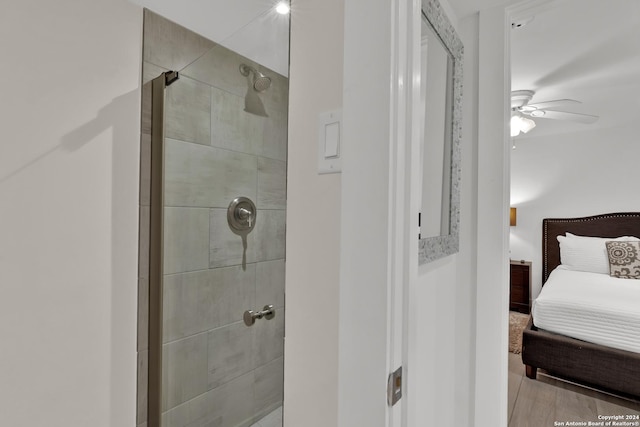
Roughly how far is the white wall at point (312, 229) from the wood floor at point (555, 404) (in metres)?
1.98

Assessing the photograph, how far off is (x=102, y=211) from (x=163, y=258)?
0.81 ft

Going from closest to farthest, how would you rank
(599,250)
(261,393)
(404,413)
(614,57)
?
(404,413), (261,393), (614,57), (599,250)

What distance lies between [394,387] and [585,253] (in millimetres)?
4262

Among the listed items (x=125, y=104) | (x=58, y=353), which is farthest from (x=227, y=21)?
(x=58, y=353)

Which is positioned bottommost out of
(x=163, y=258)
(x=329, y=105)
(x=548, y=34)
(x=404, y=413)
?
(x=404, y=413)

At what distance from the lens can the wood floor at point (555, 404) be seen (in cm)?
199

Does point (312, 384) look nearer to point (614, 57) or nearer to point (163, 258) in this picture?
point (163, 258)

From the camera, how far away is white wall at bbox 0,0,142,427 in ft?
2.90

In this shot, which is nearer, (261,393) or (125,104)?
(261,393)

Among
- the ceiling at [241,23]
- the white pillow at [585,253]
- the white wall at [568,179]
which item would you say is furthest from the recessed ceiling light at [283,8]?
the white wall at [568,179]

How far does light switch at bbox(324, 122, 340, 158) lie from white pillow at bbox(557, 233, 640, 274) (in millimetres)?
4277

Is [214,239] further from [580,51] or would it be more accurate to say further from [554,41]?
[580,51]

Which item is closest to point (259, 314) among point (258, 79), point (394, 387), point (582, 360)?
point (394, 387)

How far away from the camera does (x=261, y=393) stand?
822mm
